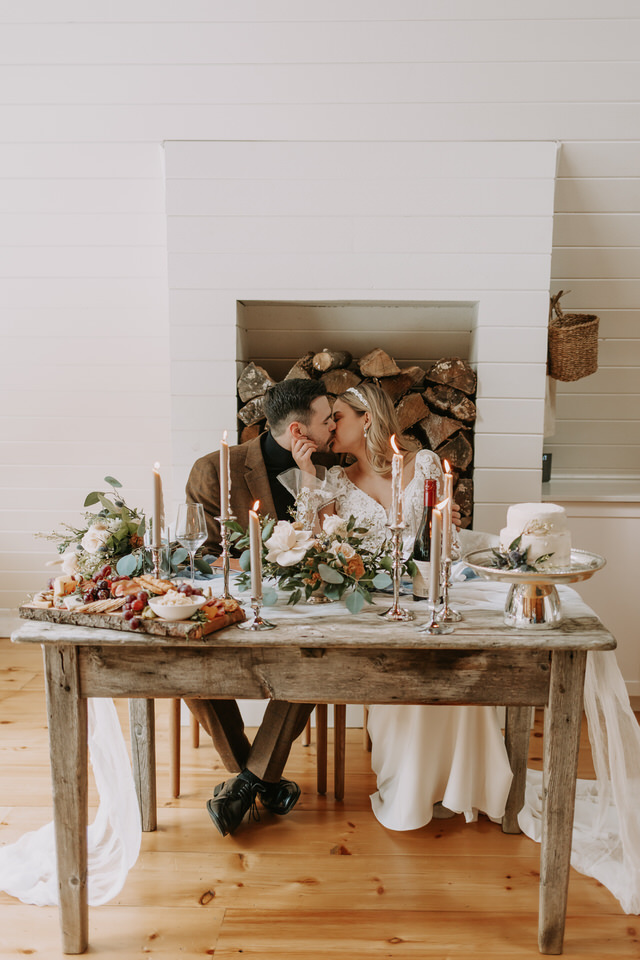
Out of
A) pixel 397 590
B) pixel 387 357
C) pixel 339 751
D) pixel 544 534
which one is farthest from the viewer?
pixel 387 357

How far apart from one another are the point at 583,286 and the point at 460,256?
0.61 m

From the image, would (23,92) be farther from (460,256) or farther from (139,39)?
(460,256)

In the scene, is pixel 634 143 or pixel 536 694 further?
pixel 634 143

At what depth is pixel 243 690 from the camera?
164 centimetres

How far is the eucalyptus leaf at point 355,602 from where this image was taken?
1.65m

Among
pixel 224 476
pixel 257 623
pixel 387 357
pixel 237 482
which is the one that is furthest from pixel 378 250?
pixel 257 623

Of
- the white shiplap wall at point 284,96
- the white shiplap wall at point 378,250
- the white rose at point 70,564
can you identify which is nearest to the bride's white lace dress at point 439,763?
the white rose at point 70,564

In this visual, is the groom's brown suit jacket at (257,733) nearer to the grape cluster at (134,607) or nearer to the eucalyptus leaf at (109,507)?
the eucalyptus leaf at (109,507)

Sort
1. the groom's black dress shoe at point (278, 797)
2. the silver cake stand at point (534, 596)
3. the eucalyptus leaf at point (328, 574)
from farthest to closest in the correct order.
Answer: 1. the groom's black dress shoe at point (278, 797)
2. the eucalyptus leaf at point (328, 574)
3. the silver cake stand at point (534, 596)

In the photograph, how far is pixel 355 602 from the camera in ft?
5.43

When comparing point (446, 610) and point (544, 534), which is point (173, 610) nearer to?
point (446, 610)

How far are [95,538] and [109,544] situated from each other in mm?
40

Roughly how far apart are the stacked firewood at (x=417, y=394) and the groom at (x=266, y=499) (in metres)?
0.14

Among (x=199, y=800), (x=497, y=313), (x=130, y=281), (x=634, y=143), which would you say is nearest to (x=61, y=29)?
(x=130, y=281)
